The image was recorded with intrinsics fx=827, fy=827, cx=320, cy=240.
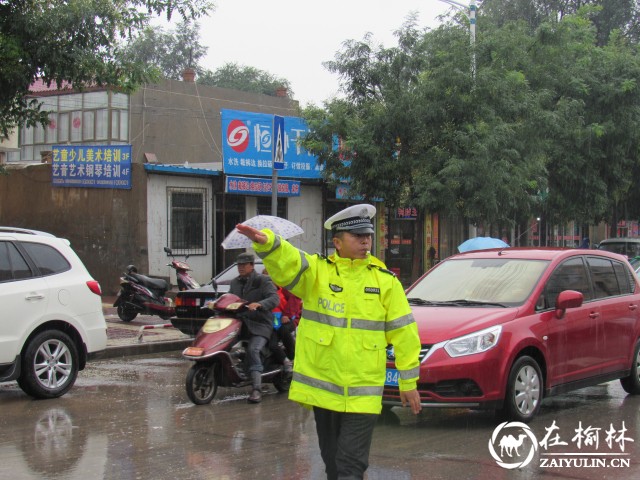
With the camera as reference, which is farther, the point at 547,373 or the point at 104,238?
the point at 104,238

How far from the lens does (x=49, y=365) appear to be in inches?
351

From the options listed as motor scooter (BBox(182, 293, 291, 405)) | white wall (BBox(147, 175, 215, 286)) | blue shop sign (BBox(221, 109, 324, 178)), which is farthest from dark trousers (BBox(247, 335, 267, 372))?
blue shop sign (BBox(221, 109, 324, 178))

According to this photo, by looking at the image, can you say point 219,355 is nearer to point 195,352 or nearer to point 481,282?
point 195,352

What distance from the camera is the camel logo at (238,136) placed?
21531 mm

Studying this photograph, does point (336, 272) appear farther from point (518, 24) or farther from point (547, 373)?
point (518, 24)

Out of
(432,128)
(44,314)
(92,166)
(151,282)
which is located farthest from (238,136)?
(44,314)

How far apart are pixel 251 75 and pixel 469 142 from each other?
53.7 m

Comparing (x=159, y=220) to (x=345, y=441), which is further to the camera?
(x=159, y=220)

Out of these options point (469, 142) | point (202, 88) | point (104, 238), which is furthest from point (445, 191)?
point (202, 88)

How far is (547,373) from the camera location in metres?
7.82

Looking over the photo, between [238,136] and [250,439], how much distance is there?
1531 centimetres

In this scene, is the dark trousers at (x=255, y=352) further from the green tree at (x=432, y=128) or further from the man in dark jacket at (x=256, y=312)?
the green tree at (x=432, y=128)

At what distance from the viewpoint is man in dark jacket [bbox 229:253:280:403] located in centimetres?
879

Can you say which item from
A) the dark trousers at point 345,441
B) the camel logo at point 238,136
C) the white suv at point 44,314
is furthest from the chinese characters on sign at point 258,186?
the dark trousers at point 345,441
